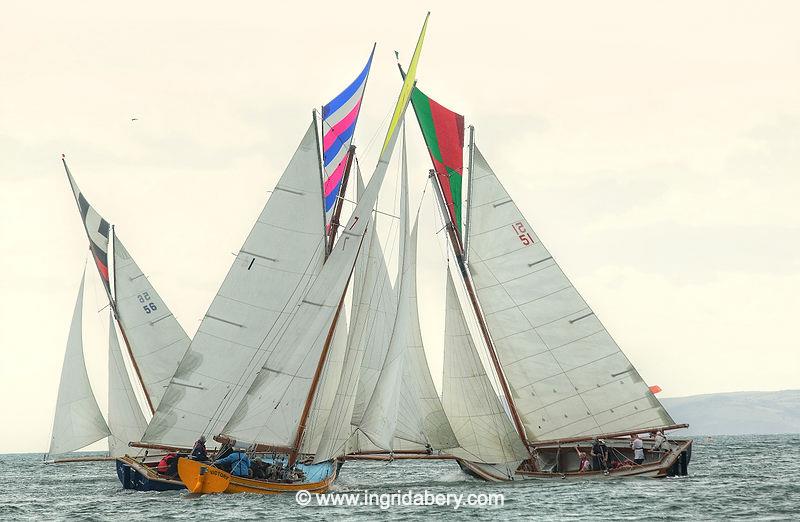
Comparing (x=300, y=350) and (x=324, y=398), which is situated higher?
(x=300, y=350)

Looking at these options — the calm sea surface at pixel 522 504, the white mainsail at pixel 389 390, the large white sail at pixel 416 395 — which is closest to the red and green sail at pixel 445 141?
the large white sail at pixel 416 395

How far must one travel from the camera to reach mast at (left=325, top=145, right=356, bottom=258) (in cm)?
4944

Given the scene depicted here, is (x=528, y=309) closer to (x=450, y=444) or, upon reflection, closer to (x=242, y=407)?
(x=450, y=444)

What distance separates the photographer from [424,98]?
52.2 metres

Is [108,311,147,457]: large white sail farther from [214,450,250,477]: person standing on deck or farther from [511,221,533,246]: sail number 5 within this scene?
[511,221,533,246]: sail number 5

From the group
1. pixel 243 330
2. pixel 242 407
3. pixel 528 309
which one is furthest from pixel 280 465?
pixel 528 309

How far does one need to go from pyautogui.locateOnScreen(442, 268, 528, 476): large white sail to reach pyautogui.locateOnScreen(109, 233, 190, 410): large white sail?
17.1m

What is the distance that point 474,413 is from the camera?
49562mm

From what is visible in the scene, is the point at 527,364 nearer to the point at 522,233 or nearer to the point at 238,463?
the point at 522,233

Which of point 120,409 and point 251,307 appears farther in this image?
point 120,409

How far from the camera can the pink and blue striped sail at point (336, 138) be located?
50.9 metres

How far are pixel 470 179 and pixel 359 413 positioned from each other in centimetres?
1120

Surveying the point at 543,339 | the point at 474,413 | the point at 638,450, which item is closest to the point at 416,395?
the point at 474,413

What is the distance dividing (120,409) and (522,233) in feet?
78.3
